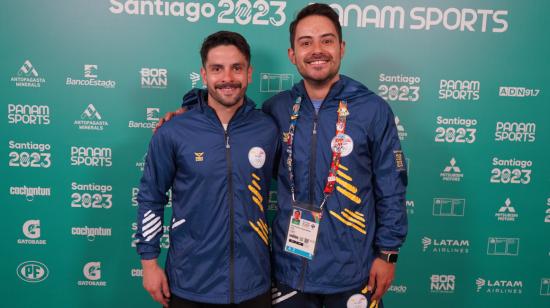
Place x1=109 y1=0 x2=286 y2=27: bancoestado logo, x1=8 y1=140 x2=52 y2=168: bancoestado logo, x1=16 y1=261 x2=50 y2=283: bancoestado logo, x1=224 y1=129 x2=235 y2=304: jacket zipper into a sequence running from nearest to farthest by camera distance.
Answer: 1. x1=224 y1=129 x2=235 y2=304: jacket zipper
2. x1=109 y1=0 x2=286 y2=27: bancoestado logo
3. x1=8 y1=140 x2=52 y2=168: bancoestado logo
4. x1=16 y1=261 x2=50 y2=283: bancoestado logo

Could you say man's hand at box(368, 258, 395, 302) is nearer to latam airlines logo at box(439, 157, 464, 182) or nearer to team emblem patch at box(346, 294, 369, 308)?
team emblem patch at box(346, 294, 369, 308)

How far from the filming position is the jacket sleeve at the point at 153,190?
5.81ft

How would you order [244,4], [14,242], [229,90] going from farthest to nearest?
[14,242], [244,4], [229,90]

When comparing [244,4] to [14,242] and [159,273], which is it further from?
[14,242]

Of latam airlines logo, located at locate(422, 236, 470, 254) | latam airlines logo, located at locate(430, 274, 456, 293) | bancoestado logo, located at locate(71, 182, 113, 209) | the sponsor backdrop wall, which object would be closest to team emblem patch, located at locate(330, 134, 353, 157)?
the sponsor backdrop wall

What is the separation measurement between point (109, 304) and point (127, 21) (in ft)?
5.97

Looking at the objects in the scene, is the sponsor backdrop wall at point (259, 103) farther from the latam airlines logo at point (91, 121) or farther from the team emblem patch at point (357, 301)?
the team emblem patch at point (357, 301)

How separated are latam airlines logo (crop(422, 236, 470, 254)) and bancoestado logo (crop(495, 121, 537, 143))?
707 millimetres

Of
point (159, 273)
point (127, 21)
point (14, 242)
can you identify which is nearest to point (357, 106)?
point (159, 273)

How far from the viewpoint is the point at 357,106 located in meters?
1.84

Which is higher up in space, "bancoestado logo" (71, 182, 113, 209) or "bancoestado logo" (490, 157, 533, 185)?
"bancoestado logo" (490, 157, 533, 185)

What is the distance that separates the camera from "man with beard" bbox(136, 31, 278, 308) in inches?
68.7

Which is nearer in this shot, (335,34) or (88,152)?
(335,34)

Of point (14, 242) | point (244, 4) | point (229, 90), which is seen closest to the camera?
point (229, 90)
